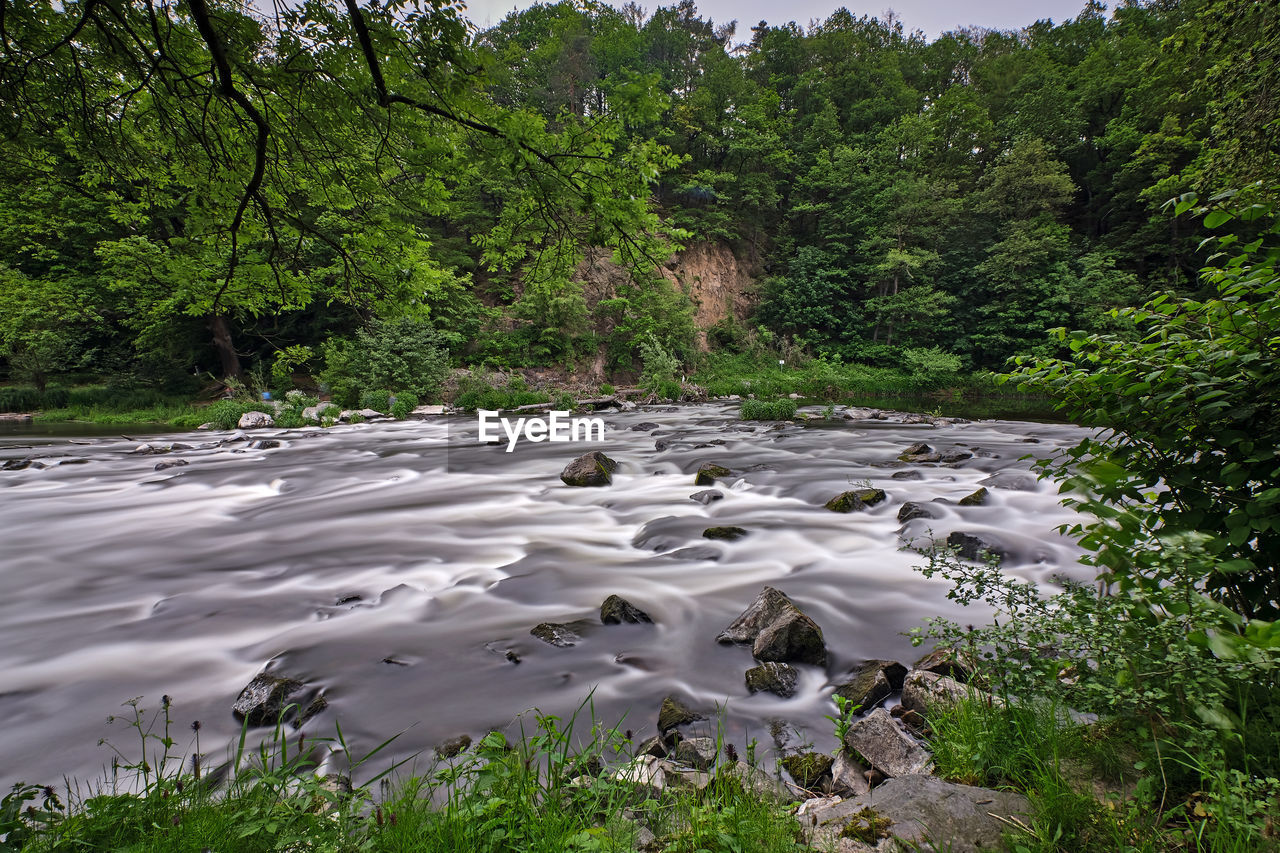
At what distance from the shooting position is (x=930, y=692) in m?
2.75

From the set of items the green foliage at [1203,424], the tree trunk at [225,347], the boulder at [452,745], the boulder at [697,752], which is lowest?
the boulder at [452,745]

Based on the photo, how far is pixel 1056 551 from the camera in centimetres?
538

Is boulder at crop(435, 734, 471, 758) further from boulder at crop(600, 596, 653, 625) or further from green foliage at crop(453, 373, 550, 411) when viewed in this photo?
green foliage at crop(453, 373, 550, 411)

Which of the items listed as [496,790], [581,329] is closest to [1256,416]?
[496,790]

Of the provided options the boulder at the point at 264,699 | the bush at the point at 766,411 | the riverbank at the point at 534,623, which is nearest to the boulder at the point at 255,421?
the riverbank at the point at 534,623

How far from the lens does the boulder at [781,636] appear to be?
11.9ft

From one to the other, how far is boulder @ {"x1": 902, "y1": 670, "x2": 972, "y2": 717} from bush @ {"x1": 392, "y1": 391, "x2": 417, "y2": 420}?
1929 cm

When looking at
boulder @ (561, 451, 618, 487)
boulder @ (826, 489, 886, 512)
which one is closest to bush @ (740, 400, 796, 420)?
boulder @ (561, 451, 618, 487)

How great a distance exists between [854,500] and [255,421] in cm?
1871

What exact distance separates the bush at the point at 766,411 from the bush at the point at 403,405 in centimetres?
1236

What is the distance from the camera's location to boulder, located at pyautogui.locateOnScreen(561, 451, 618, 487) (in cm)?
891

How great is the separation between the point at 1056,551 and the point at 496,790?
591 cm

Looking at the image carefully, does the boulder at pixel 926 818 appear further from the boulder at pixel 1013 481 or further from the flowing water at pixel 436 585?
the boulder at pixel 1013 481

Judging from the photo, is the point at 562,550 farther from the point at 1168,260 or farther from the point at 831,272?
the point at 1168,260
